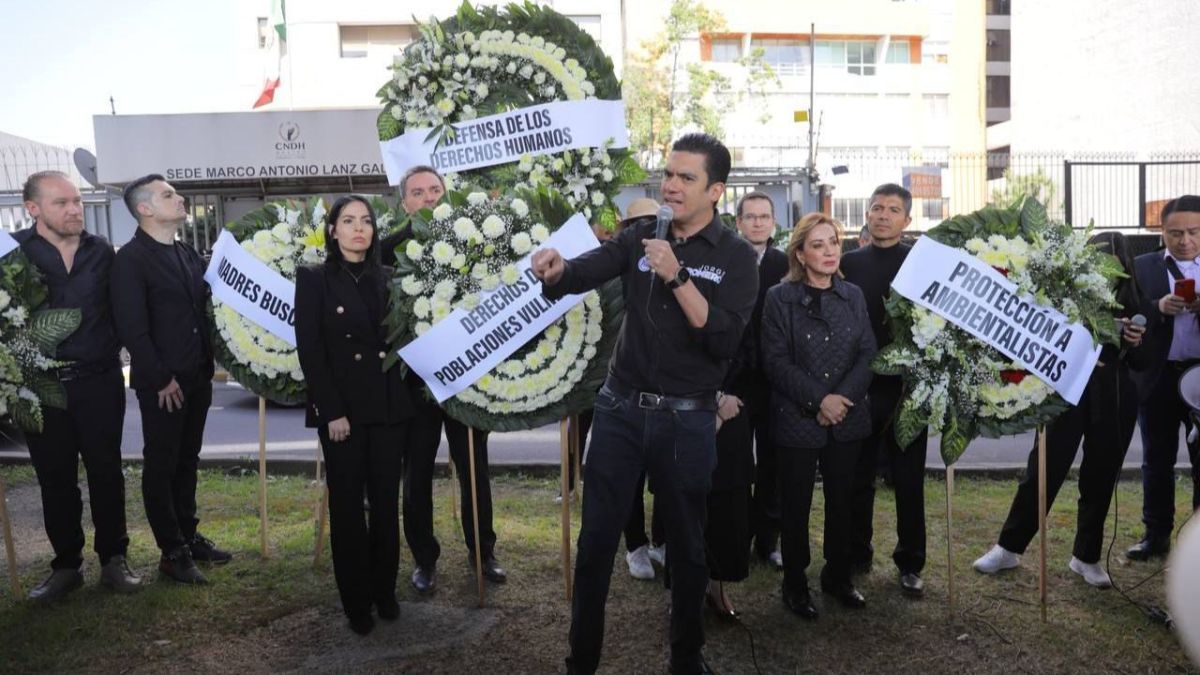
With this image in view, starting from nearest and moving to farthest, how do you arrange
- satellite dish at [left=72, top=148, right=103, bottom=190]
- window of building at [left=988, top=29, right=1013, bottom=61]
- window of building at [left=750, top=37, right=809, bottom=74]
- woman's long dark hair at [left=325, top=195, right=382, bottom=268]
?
woman's long dark hair at [left=325, top=195, right=382, bottom=268]
satellite dish at [left=72, top=148, right=103, bottom=190]
window of building at [left=750, top=37, right=809, bottom=74]
window of building at [left=988, top=29, right=1013, bottom=61]

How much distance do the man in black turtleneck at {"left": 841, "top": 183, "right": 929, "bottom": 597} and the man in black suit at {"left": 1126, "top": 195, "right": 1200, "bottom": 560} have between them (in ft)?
4.66

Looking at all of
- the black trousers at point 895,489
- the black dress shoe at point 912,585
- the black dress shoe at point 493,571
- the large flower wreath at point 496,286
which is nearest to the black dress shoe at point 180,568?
the black dress shoe at point 493,571

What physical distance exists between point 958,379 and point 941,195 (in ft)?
67.5

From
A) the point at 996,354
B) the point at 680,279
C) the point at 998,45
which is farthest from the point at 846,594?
the point at 998,45

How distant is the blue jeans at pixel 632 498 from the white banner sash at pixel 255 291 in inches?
91.2

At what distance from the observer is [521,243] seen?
5531 millimetres

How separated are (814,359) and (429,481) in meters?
2.31

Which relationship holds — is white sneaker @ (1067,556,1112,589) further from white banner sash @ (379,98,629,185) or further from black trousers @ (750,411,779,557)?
white banner sash @ (379,98,629,185)

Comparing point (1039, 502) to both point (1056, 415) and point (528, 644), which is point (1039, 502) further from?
point (528, 644)

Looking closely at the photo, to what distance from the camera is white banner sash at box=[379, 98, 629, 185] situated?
6.56 meters

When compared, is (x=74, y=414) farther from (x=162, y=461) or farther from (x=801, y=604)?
(x=801, y=604)

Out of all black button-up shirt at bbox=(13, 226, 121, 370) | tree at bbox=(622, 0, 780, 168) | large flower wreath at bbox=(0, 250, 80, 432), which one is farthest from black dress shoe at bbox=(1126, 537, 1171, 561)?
tree at bbox=(622, 0, 780, 168)

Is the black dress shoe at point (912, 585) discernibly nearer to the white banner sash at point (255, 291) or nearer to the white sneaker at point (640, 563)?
the white sneaker at point (640, 563)

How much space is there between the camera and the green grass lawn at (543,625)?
5.03m
